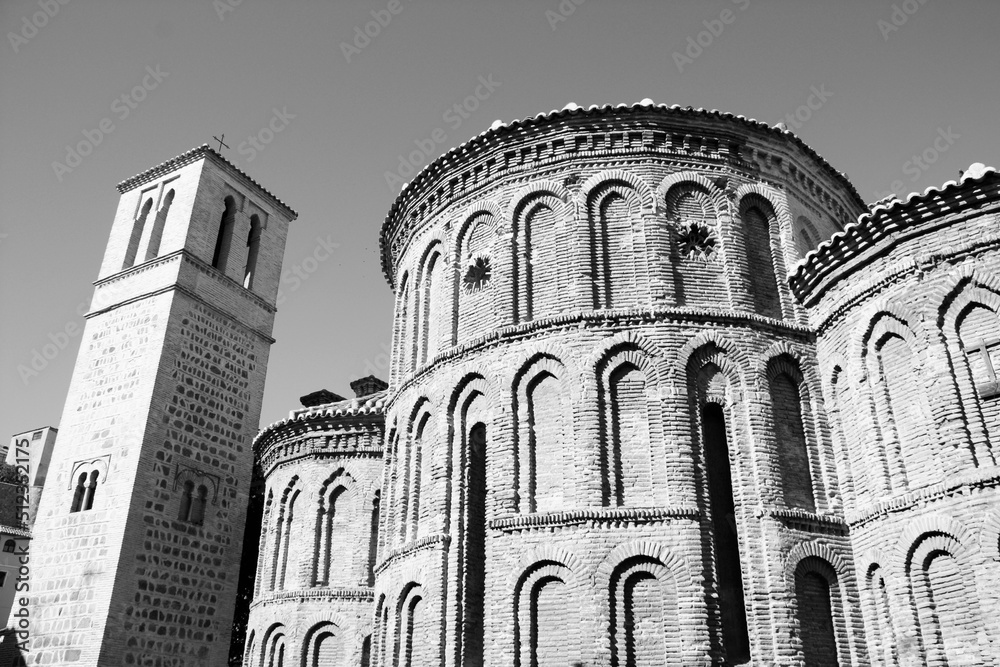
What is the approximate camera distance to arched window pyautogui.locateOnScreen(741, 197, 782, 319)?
42.2ft

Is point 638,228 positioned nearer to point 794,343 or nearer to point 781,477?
point 794,343

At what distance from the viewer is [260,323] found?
23.5 metres

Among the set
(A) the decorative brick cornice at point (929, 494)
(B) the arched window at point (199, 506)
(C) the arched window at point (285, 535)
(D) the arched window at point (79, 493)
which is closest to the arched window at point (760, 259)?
(A) the decorative brick cornice at point (929, 494)

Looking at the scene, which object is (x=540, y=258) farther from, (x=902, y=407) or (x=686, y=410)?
(x=902, y=407)

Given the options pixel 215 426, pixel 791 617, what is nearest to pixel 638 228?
pixel 791 617

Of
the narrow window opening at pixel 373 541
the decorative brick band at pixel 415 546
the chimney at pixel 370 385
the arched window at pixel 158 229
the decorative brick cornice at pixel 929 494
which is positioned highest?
the arched window at pixel 158 229

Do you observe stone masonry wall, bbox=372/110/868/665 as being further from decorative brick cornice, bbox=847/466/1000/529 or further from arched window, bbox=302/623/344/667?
arched window, bbox=302/623/344/667

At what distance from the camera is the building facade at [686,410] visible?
10.4m

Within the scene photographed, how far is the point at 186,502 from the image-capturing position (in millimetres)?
20000

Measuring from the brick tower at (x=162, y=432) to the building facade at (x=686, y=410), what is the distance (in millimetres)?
7225

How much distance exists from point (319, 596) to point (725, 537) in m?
9.09

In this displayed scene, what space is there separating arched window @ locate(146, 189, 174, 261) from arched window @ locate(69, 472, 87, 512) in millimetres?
6074

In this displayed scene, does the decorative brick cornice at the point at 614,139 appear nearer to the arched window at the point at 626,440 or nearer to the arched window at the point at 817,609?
the arched window at the point at 626,440

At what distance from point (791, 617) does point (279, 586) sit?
11215 millimetres
